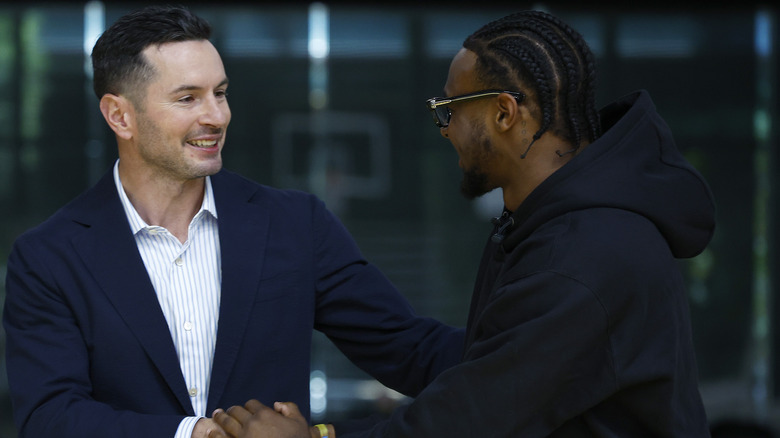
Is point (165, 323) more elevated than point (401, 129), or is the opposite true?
point (401, 129)

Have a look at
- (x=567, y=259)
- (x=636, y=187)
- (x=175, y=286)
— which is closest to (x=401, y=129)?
(x=175, y=286)

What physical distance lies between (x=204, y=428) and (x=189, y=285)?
381 mm

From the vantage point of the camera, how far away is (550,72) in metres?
2.02

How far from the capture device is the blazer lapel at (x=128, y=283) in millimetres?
2268

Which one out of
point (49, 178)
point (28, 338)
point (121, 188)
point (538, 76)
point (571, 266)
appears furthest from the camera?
point (49, 178)

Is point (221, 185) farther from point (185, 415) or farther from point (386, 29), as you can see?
point (386, 29)

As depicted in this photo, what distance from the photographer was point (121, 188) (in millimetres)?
2473

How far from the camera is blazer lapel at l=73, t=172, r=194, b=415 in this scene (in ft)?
7.44

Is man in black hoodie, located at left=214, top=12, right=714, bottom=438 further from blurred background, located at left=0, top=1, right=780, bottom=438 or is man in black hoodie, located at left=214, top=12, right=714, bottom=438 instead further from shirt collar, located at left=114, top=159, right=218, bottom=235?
blurred background, located at left=0, top=1, right=780, bottom=438

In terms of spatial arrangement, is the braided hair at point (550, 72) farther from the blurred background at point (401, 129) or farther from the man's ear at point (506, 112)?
the blurred background at point (401, 129)

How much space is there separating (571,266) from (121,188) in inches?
48.9

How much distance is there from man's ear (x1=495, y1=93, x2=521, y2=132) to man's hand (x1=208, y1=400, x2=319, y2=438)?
83 cm

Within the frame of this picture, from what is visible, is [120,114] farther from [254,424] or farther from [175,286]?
[254,424]

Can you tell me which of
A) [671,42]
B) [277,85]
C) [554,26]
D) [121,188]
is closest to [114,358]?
[121,188]
